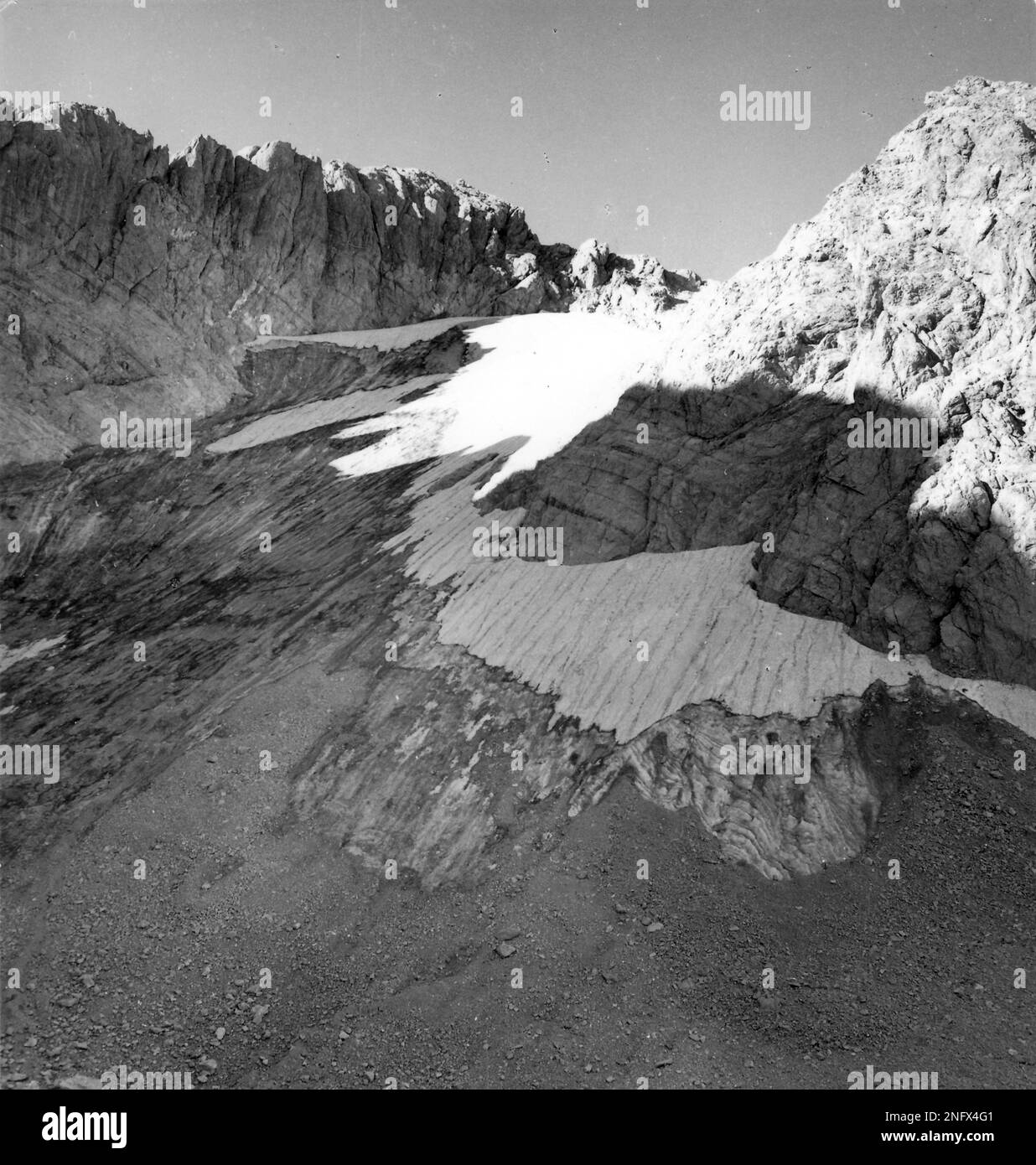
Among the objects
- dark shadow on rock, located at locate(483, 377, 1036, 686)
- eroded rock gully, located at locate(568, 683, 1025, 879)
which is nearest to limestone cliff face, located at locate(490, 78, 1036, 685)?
dark shadow on rock, located at locate(483, 377, 1036, 686)

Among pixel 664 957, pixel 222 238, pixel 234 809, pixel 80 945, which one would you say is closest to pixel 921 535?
pixel 664 957

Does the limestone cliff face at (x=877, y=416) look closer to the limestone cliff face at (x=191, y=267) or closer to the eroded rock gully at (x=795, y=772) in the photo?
the eroded rock gully at (x=795, y=772)

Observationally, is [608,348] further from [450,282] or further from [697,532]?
[697,532]

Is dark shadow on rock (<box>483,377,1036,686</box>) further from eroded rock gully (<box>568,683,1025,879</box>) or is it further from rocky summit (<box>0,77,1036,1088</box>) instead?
eroded rock gully (<box>568,683,1025,879</box>)

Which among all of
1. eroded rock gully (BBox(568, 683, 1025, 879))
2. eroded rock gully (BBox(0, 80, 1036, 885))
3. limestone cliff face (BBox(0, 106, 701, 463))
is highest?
limestone cliff face (BBox(0, 106, 701, 463))

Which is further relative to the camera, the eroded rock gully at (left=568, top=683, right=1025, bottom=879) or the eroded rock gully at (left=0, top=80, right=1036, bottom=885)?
the eroded rock gully at (left=0, top=80, right=1036, bottom=885)

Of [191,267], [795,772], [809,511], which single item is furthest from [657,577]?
[191,267]
